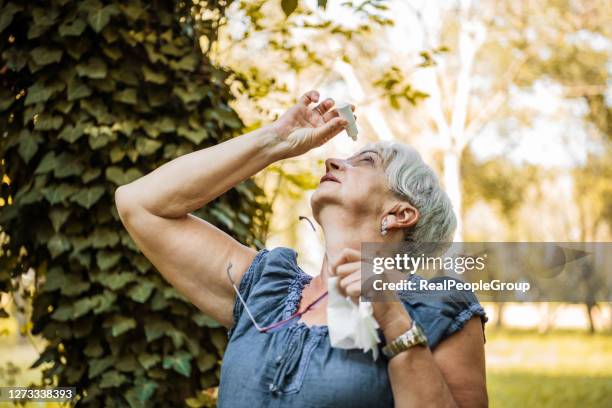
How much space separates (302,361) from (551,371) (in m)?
9.55

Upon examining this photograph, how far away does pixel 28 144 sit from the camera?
9.22 feet

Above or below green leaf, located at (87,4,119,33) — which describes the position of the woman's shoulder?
below

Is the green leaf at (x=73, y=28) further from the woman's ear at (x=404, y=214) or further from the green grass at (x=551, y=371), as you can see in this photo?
the green grass at (x=551, y=371)

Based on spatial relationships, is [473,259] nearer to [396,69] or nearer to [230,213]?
[230,213]

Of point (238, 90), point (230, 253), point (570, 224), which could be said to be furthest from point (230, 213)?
point (570, 224)

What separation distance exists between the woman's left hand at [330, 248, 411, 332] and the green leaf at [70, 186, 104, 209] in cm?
150

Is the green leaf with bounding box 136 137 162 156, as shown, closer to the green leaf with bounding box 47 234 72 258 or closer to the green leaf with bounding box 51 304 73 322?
the green leaf with bounding box 47 234 72 258

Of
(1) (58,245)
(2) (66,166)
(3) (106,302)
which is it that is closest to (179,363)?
(3) (106,302)

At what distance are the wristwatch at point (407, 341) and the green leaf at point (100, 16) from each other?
1802 millimetres

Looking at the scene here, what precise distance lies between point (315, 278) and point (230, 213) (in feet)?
3.26

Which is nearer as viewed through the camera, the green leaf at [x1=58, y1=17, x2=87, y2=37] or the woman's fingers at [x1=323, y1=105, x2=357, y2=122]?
the woman's fingers at [x1=323, y1=105, x2=357, y2=122]

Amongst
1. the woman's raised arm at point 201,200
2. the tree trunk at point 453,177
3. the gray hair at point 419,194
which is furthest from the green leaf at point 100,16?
the tree trunk at point 453,177

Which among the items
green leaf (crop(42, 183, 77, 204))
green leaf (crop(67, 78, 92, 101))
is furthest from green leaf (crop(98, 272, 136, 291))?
green leaf (crop(67, 78, 92, 101))

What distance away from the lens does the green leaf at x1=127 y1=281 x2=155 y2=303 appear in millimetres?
2723
